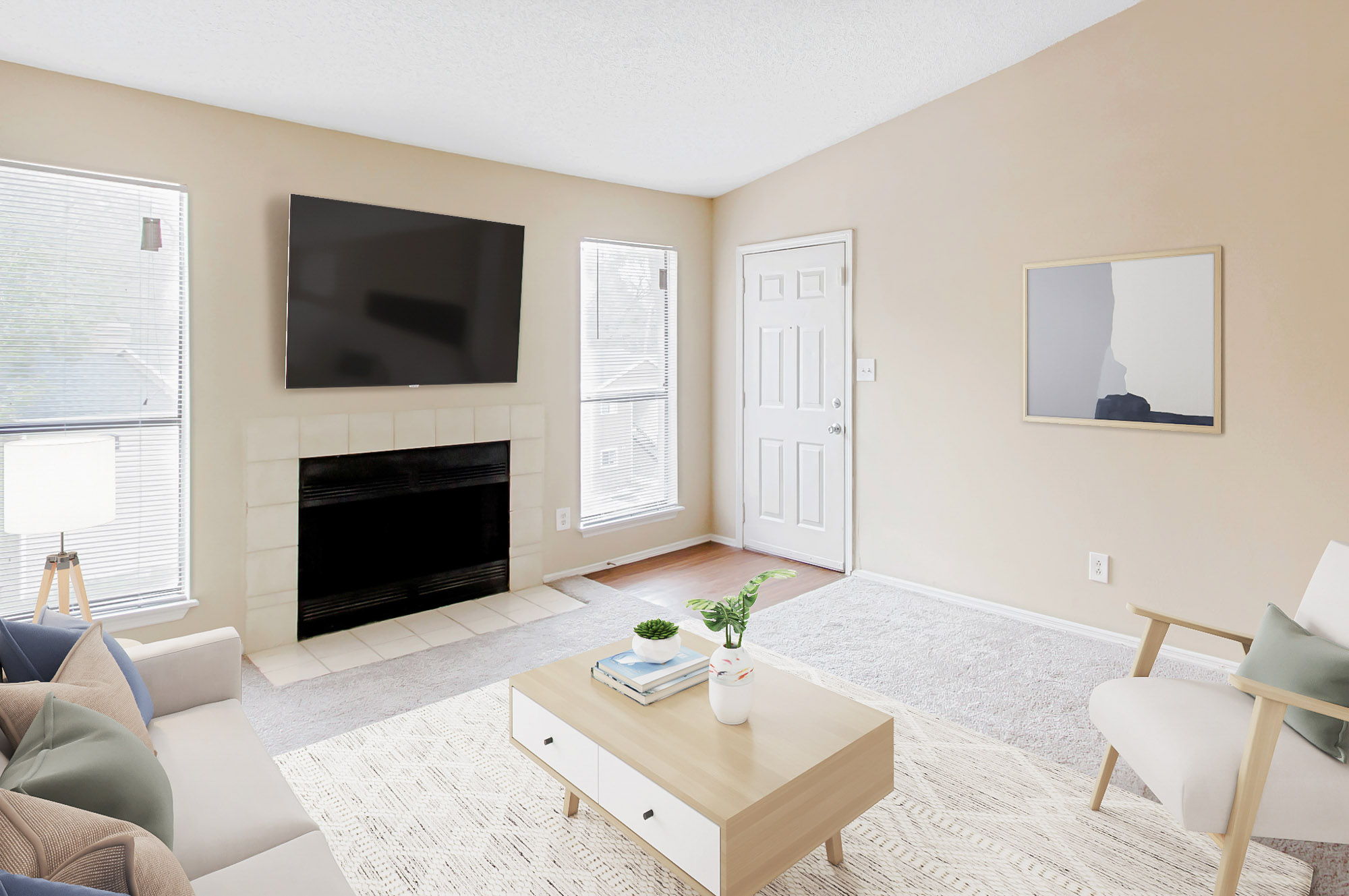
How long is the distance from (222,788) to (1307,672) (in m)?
2.50

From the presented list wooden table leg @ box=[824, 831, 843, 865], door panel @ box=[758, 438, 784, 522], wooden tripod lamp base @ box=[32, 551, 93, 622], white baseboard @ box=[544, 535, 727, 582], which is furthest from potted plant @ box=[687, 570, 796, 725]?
door panel @ box=[758, 438, 784, 522]

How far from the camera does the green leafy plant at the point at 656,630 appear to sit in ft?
6.95

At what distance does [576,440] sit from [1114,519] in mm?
2902

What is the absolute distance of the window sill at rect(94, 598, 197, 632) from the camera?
2953 millimetres

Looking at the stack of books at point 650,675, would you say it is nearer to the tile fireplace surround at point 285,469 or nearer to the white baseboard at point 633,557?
the tile fireplace surround at point 285,469

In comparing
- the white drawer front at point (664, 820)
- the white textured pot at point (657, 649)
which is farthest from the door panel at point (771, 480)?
the white drawer front at point (664, 820)

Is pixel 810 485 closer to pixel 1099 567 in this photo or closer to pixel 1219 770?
pixel 1099 567

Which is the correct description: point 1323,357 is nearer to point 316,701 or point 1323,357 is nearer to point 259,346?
point 316,701

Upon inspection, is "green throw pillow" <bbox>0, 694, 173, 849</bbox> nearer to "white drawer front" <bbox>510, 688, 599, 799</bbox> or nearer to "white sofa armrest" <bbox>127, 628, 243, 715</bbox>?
"white sofa armrest" <bbox>127, 628, 243, 715</bbox>

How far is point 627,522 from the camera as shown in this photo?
4.84 m

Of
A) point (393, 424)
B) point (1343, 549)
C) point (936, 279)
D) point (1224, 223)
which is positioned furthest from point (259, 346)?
point (1224, 223)

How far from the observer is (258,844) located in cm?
145

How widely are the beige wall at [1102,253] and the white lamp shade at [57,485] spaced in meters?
3.61

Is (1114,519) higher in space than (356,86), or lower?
lower
